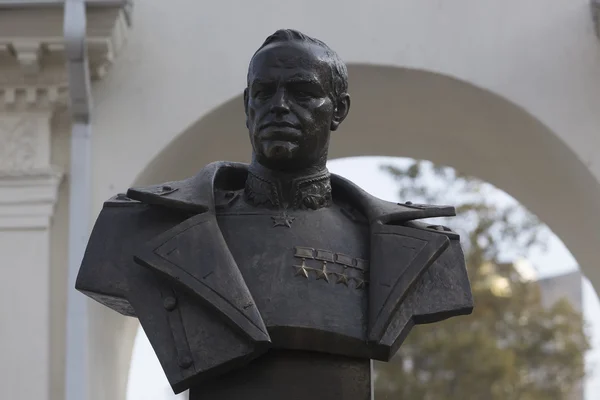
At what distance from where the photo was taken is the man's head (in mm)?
3188

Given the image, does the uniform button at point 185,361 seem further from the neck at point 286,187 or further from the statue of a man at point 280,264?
the neck at point 286,187

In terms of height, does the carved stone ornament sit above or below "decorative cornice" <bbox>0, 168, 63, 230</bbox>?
above

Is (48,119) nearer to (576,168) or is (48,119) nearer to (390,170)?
(576,168)

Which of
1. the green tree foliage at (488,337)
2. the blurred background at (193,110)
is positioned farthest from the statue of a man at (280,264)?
the green tree foliage at (488,337)

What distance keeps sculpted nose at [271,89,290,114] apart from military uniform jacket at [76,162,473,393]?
0.24 m

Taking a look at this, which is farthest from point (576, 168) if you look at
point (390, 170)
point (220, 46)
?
point (390, 170)

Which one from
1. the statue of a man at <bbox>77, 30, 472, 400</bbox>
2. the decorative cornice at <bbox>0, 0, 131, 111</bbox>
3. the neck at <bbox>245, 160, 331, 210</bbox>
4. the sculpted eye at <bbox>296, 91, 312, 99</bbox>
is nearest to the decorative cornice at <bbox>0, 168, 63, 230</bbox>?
the decorative cornice at <bbox>0, 0, 131, 111</bbox>

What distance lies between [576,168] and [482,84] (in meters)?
0.68

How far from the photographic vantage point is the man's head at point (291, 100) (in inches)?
125

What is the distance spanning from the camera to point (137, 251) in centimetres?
318

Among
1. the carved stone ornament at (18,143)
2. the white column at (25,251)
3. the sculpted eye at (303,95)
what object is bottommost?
the sculpted eye at (303,95)

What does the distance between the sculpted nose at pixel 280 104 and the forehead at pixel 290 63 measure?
0.04 m

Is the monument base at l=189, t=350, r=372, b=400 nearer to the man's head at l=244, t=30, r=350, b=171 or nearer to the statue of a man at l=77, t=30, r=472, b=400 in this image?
the statue of a man at l=77, t=30, r=472, b=400

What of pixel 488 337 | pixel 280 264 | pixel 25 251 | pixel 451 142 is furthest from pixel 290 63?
pixel 488 337
